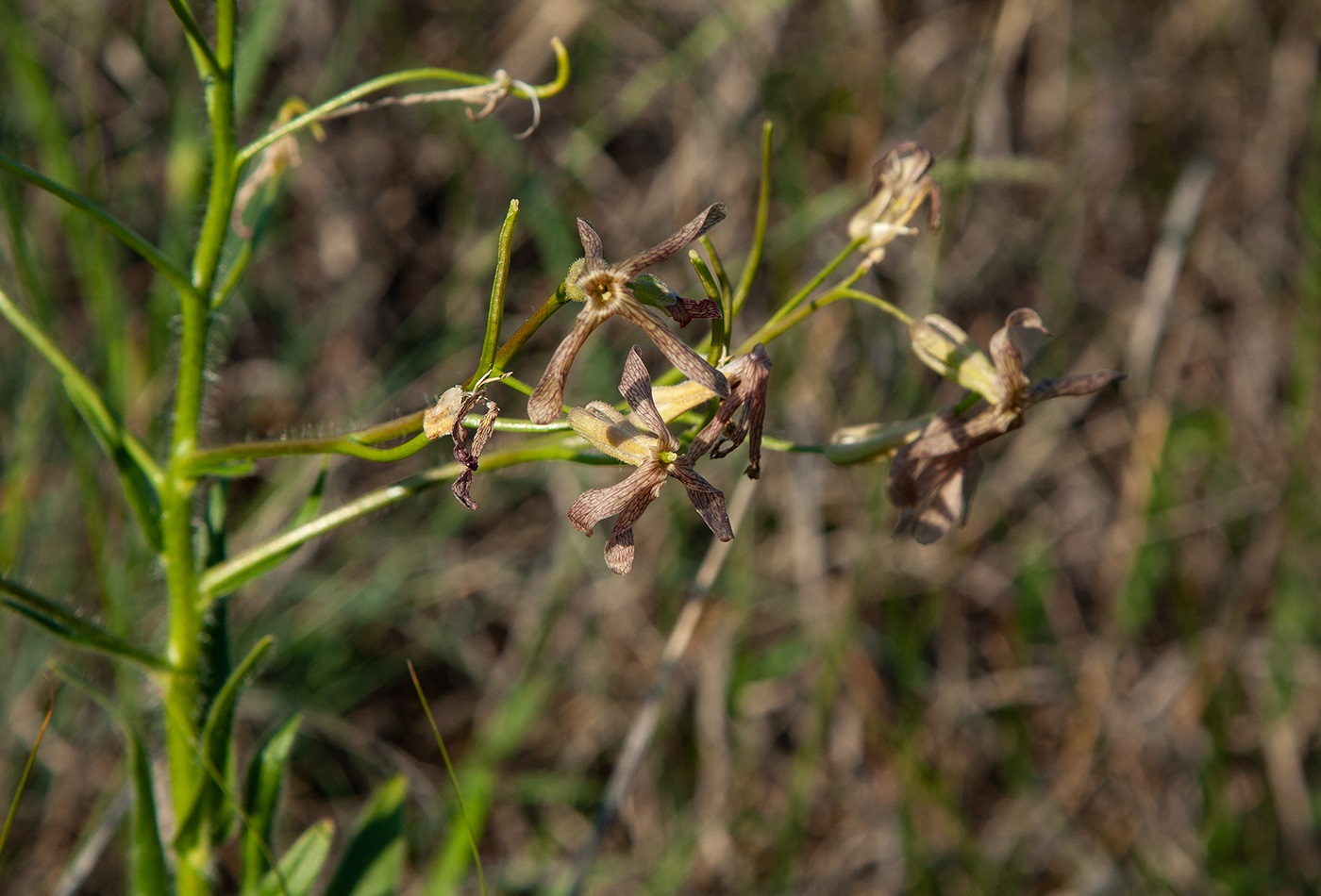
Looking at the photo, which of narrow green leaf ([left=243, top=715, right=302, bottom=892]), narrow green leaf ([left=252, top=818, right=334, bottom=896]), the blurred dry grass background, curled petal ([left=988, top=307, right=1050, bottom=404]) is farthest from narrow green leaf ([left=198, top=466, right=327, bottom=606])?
the blurred dry grass background

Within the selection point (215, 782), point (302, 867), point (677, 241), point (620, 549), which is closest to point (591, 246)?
point (677, 241)

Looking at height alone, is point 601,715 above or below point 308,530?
below

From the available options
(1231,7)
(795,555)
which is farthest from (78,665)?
(1231,7)

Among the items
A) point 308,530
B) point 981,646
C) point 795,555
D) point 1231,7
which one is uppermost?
point 308,530

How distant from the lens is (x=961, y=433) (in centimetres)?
187

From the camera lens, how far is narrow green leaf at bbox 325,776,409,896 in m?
2.24

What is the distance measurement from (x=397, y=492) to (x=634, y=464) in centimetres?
44

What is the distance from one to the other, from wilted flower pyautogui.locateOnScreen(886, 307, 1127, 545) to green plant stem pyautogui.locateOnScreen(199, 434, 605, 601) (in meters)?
0.55

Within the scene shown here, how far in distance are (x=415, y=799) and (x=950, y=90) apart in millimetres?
4262

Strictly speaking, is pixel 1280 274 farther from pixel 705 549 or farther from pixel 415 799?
pixel 415 799

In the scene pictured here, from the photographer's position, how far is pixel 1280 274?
552 cm

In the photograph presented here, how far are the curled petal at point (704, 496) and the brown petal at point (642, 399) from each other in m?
0.04

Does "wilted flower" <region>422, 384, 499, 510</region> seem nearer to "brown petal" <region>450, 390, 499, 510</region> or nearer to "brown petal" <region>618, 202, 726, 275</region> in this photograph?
"brown petal" <region>450, 390, 499, 510</region>

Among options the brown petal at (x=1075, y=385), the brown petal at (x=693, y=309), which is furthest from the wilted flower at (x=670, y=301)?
the brown petal at (x=1075, y=385)
